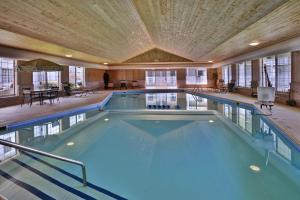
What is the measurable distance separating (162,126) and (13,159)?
152 inches

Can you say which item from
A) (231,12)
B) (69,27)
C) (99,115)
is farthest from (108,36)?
(231,12)

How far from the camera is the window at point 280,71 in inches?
328

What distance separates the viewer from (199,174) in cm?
339

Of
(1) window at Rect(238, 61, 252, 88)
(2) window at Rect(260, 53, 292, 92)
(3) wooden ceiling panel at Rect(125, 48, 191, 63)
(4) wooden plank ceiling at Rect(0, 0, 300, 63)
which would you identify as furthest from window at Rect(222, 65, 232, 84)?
(4) wooden plank ceiling at Rect(0, 0, 300, 63)

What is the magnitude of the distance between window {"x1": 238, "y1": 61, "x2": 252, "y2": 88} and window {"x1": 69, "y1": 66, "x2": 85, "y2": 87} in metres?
9.77

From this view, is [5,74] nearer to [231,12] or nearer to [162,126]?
[162,126]

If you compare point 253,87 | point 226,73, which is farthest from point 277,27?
point 226,73

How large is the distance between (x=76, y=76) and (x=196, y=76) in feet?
32.5

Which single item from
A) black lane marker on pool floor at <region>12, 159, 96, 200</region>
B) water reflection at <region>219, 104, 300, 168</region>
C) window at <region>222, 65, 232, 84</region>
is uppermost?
window at <region>222, 65, 232, 84</region>

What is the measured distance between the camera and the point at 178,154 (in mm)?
4262

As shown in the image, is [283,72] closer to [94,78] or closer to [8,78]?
[8,78]

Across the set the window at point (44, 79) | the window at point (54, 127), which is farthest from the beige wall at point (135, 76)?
the window at point (54, 127)

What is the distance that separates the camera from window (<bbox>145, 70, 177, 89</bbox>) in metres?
20.4

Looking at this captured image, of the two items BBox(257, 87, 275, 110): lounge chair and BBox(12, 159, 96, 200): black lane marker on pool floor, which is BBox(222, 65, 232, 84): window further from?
BBox(12, 159, 96, 200): black lane marker on pool floor
